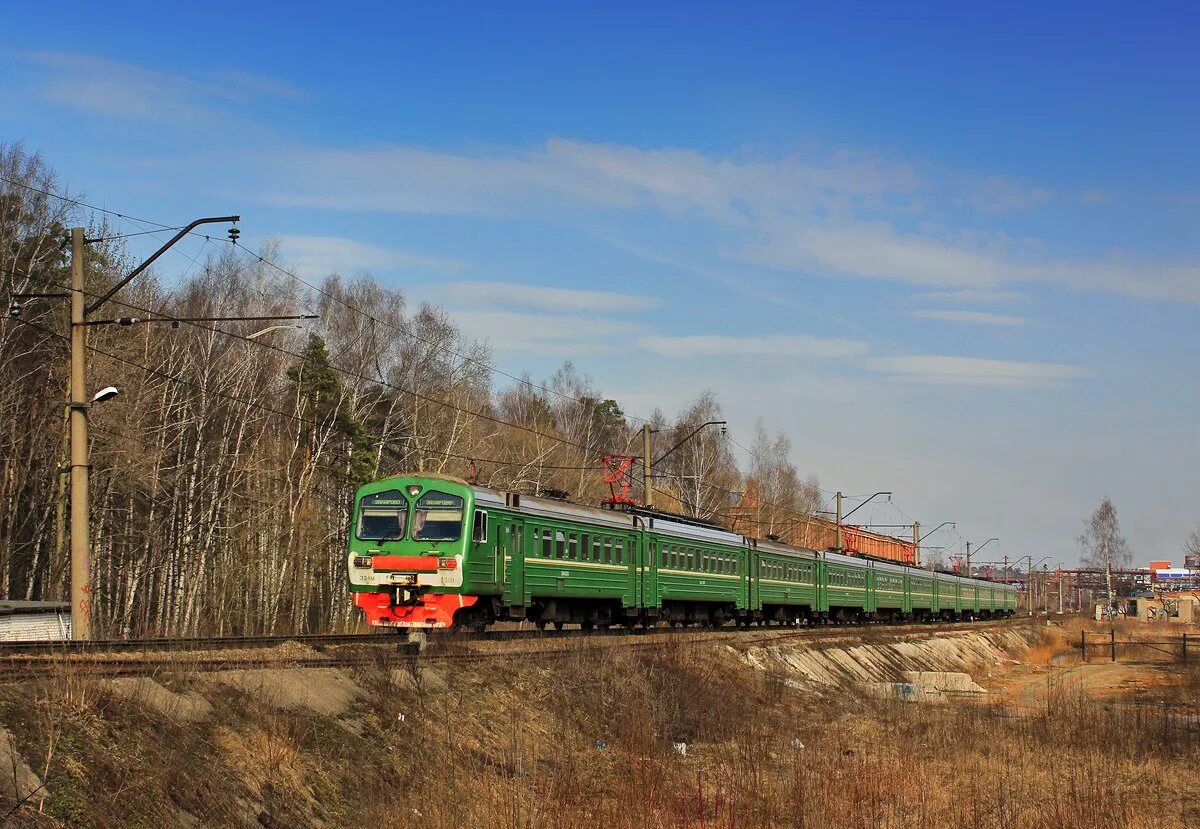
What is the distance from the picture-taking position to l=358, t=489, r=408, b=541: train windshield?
23.2 meters

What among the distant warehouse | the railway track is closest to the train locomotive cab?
the railway track

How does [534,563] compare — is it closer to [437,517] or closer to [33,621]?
[437,517]

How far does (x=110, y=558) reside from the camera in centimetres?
3653

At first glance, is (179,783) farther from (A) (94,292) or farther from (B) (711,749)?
(A) (94,292)

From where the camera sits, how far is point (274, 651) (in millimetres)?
16953

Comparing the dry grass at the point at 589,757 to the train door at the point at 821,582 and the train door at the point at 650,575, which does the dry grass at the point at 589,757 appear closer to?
the train door at the point at 650,575

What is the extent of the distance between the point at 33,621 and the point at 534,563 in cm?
901

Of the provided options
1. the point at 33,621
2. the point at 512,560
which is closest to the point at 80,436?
the point at 33,621

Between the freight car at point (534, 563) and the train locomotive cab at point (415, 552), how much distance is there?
2 cm

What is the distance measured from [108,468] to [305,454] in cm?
1214


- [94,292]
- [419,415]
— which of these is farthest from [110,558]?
[419,415]

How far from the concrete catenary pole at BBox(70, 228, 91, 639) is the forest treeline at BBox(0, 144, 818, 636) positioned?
5487mm

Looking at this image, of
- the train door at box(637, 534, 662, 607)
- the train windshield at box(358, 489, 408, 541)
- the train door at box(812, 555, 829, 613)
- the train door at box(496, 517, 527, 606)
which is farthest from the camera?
the train door at box(812, 555, 829, 613)

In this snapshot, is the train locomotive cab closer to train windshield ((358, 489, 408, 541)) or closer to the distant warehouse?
train windshield ((358, 489, 408, 541))
